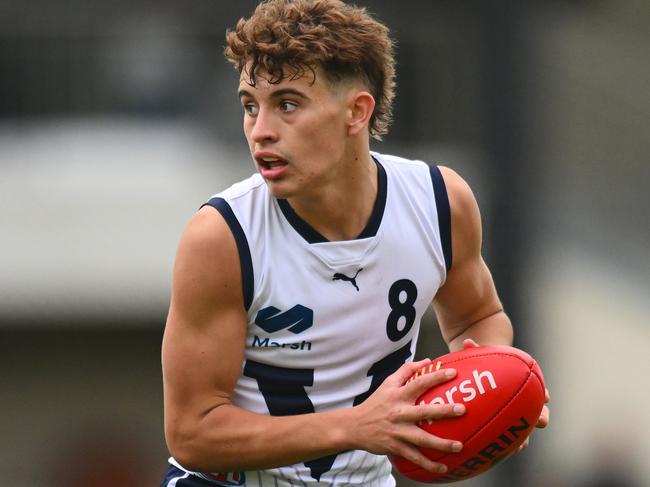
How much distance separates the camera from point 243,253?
197 inches

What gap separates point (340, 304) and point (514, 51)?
9.56m

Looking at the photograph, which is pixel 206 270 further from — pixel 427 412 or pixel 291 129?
pixel 427 412

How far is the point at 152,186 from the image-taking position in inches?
595

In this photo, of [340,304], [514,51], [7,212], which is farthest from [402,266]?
[7,212]

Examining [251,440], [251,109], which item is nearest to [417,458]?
[251,440]

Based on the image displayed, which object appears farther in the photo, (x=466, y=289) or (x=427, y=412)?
(x=466, y=289)

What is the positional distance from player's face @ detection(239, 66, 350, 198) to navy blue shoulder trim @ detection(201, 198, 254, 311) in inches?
7.0

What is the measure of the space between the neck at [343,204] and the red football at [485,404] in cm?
64

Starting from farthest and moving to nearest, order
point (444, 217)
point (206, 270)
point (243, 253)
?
point (444, 217)
point (243, 253)
point (206, 270)

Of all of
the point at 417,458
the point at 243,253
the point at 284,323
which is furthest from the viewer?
the point at 284,323

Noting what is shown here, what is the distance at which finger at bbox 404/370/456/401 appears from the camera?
4.71 metres

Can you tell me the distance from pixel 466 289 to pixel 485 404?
83 cm

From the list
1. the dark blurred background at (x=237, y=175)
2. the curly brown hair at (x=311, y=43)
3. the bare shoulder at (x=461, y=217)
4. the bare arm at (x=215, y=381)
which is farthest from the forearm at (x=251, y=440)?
the dark blurred background at (x=237, y=175)

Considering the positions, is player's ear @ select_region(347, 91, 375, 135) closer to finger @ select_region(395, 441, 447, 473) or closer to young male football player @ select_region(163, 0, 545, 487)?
young male football player @ select_region(163, 0, 545, 487)
